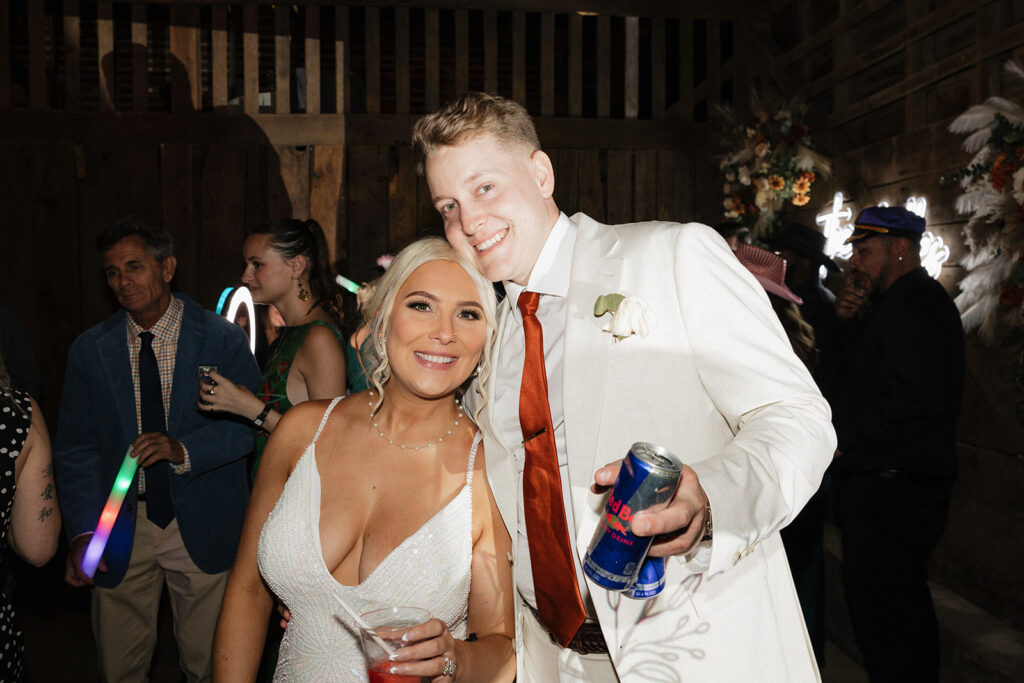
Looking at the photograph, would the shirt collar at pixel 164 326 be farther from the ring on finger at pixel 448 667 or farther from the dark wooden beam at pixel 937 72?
the dark wooden beam at pixel 937 72

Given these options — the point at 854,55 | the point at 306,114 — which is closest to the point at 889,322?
the point at 854,55

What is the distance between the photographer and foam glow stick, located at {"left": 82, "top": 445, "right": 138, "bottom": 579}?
2930mm

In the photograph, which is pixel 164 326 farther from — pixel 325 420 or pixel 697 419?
pixel 697 419

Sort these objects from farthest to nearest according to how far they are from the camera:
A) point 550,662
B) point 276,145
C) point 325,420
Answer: point 276,145 < point 325,420 < point 550,662

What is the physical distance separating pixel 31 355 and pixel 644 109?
16.3 ft

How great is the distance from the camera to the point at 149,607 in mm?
3232

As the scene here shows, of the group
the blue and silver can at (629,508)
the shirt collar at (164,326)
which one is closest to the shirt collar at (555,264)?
the blue and silver can at (629,508)

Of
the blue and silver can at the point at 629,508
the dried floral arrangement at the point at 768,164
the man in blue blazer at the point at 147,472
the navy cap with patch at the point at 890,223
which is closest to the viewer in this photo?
the blue and silver can at the point at 629,508

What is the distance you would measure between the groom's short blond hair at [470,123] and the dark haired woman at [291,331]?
1.43 meters

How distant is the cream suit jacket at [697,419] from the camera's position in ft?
4.59

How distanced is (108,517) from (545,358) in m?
2.13

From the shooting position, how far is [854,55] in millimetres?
4488

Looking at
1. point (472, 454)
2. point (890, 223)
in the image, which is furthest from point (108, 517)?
point (890, 223)

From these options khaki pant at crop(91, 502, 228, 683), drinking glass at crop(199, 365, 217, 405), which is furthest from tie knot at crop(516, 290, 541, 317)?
khaki pant at crop(91, 502, 228, 683)
